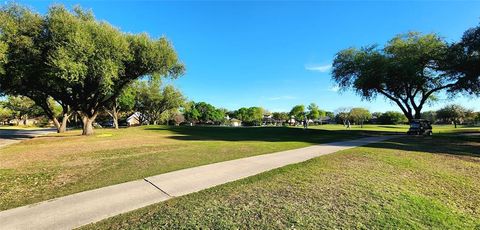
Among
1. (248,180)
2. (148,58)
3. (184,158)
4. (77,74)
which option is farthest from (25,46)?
(248,180)

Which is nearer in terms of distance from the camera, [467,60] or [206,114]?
[467,60]

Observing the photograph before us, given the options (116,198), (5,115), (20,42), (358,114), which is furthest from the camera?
(5,115)

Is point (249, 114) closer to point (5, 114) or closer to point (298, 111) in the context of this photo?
point (298, 111)

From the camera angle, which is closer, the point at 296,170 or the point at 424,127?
the point at 296,170

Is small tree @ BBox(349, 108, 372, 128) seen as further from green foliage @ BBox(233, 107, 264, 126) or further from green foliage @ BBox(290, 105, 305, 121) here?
green foliage @ BBox(233, 107, 264, 126)

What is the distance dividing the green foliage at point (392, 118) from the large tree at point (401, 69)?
224ft

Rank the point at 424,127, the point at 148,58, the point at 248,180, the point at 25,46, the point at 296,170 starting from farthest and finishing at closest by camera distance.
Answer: the point at 424,127 < the point at 148,58 < the point at 25,46 < the point at 296,170 < the point at 248,180

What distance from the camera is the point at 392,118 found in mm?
92750

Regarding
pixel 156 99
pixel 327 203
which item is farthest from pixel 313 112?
pixel 327 203

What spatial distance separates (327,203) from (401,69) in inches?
Result: 994

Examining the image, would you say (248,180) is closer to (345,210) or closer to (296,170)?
(296,170)

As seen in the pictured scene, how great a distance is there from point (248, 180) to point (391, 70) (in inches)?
978

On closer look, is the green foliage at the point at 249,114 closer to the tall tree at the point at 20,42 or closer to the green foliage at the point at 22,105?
the green foliage at the point at 22,105

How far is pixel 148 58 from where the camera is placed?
76.4 feet
